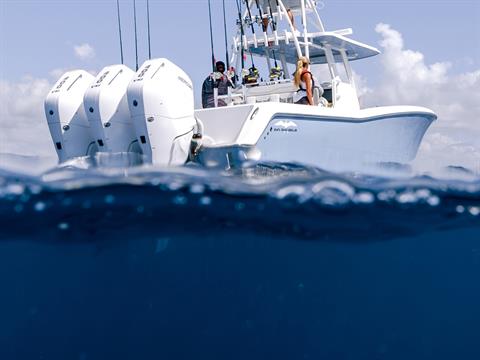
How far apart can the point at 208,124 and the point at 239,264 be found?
2.67 m

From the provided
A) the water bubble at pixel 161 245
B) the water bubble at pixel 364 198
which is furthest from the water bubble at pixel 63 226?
the water bubble at pixel 364 198

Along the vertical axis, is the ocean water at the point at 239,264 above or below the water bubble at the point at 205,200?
below

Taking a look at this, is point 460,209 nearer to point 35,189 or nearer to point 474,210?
point 474,210

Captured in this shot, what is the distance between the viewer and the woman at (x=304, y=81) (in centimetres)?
1209

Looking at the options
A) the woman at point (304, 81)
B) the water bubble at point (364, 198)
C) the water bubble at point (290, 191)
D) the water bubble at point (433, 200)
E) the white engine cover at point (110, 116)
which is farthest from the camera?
the woman at point (304, 81)

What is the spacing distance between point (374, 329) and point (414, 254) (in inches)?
68.3

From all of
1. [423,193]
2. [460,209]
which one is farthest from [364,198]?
[460,209]

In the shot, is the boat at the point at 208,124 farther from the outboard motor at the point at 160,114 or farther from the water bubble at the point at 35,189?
the water bubble at the point at 35,189

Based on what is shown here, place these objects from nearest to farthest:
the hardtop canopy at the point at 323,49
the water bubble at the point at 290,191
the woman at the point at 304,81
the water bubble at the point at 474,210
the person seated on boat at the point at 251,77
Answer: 1. the water bubble at the point at 290,191
2. the water bubble at the point at 474,210
3. the woman at the point at 304,81
4. the person seated on boat at the point at 251,77
5. the hardtop canopy at the point at 323,49

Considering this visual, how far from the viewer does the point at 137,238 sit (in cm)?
919

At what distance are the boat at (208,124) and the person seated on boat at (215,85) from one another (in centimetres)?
19

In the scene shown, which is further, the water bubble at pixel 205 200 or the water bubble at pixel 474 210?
the water bubble at pixel 474 210

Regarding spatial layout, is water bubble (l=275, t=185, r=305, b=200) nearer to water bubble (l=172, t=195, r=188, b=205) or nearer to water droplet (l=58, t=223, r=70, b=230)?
water bubble (l=172, t=195, r=188, b=205)

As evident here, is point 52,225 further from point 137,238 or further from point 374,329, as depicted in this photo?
point 374,329
